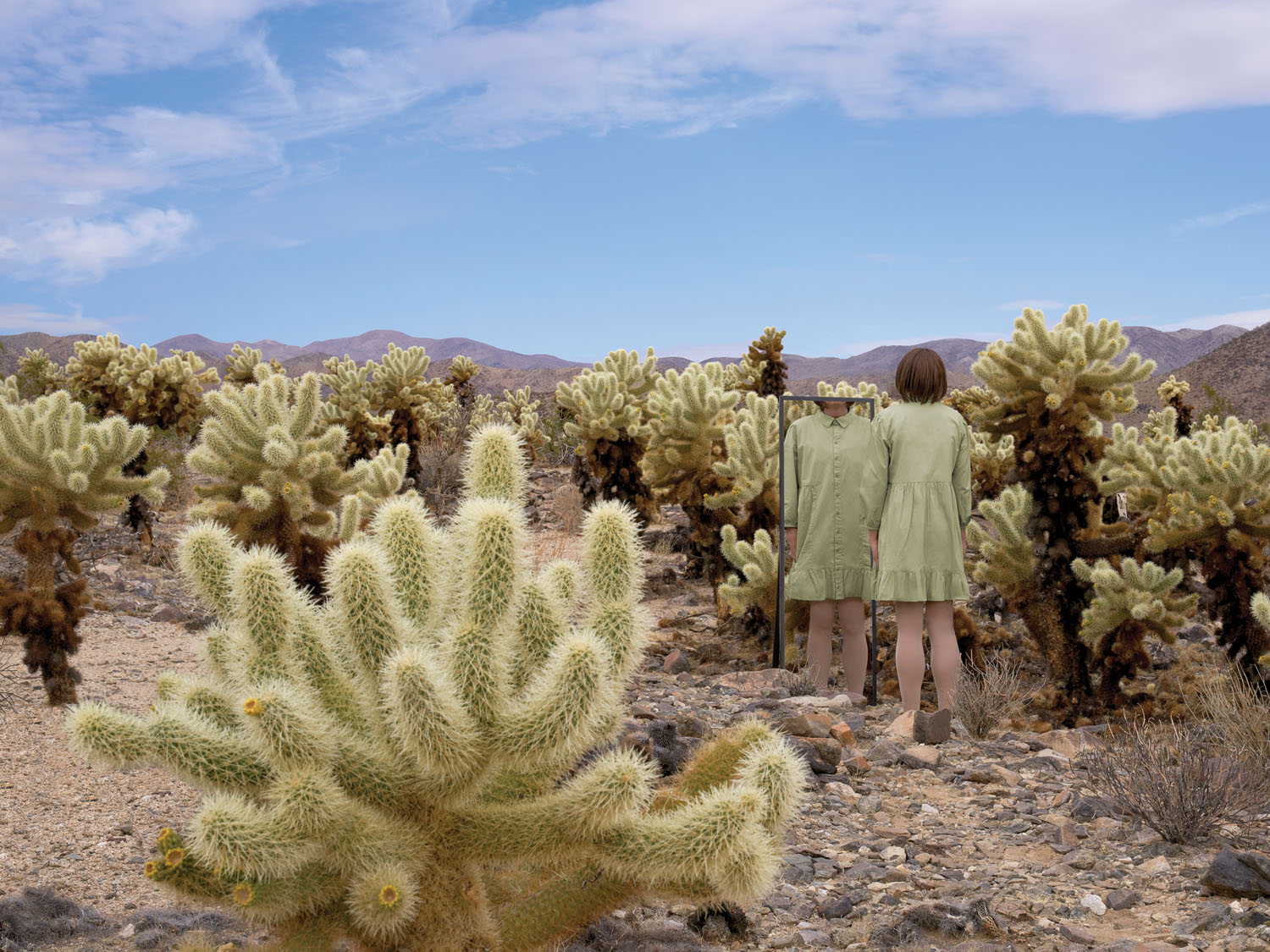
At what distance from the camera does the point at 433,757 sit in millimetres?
2391

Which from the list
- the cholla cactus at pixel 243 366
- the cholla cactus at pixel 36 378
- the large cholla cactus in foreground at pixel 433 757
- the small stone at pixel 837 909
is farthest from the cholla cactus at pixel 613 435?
the cholla cactus at pixel 36 378

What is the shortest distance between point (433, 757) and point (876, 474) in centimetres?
371

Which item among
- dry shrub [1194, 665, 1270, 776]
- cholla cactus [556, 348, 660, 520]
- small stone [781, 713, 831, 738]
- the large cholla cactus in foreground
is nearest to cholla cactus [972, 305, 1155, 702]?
dry shrub [1194, 665, 1270, 776]

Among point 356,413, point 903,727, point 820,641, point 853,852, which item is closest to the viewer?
point 853,852

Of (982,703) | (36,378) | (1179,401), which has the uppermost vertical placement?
(36,378)

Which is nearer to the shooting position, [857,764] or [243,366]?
[857,764]

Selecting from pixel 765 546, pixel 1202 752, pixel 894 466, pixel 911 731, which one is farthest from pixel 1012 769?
pixel 765 546

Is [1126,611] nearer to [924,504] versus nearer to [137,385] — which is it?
[924,504]

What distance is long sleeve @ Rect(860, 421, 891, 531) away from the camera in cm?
550

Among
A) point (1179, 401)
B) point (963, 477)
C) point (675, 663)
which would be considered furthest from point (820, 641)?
point (1179, 401)

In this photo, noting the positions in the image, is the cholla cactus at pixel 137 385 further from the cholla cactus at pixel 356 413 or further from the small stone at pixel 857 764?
the small stone at pixel 857 764

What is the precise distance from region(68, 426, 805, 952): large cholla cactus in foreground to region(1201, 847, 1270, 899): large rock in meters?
1.71

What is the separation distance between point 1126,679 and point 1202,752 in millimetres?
4231

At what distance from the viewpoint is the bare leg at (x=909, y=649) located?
5531 mm
